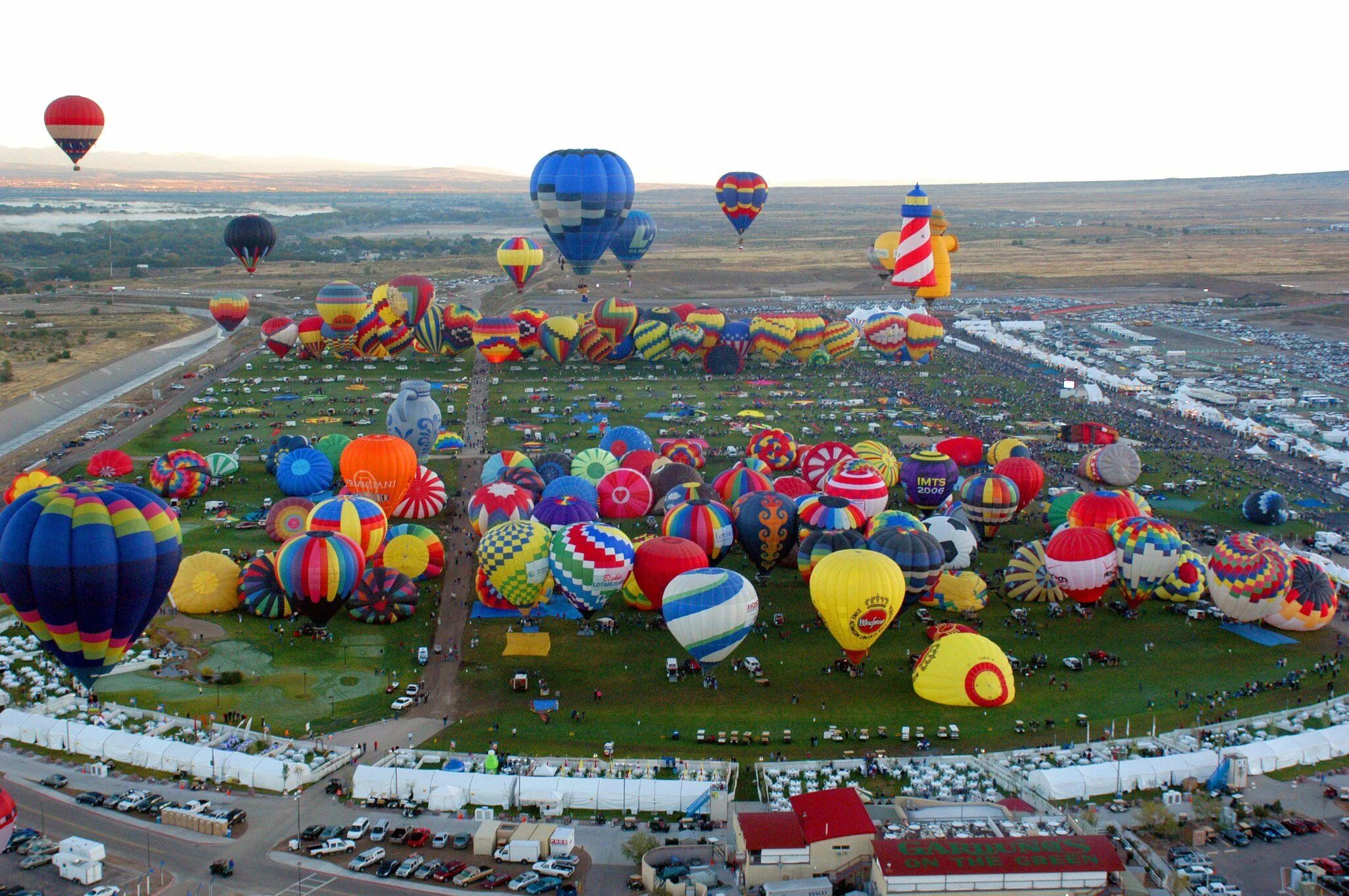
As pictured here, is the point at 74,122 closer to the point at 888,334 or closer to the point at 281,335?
the point at 281,335

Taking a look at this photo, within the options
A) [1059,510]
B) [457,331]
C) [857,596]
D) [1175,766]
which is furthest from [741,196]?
[1175,766]

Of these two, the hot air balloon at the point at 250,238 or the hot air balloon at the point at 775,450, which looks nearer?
the hot air balloon at the point at 775,450

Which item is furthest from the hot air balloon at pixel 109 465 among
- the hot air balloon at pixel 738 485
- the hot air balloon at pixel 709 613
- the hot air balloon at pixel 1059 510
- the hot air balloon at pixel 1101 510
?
the hot air balloon at pixel 1101 510

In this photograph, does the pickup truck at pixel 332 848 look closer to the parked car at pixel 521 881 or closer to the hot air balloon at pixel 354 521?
the parked car at pixel 521 881

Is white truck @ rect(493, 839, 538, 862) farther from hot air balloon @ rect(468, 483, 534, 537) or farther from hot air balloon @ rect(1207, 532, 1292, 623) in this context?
hot air balloon @ rect(1207, 532, 1292, 623)

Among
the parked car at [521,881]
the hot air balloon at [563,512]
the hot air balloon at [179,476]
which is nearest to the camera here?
the parked car at [521,881]

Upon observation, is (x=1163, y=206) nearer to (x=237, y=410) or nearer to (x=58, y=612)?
(x=237, y=410)

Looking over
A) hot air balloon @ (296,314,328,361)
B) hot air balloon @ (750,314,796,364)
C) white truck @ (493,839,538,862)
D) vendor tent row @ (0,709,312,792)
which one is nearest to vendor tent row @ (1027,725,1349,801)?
white truck @ (493,839,538,862)
